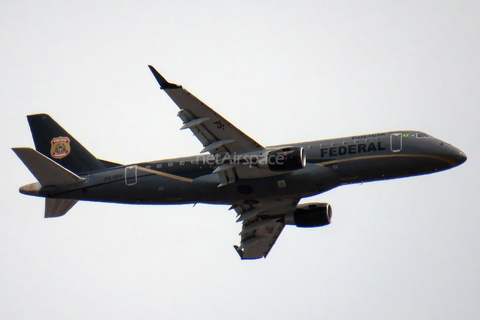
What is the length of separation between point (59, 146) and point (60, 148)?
18cm

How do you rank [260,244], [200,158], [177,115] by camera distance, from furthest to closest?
[260,244] < [200,158] < [177,115]

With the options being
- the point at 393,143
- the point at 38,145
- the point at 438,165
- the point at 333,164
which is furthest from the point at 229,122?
the point at 38,145

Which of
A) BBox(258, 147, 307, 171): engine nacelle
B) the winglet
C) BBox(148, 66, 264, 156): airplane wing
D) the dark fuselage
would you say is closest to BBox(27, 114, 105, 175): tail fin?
the dark fuselage

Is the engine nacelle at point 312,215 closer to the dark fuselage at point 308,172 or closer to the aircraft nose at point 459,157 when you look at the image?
the dark fuselage at point 308,172

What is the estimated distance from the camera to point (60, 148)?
173 feet

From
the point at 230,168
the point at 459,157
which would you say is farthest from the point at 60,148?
the point at 459,157

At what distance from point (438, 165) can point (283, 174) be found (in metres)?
9.66

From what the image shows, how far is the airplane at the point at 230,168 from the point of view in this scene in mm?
44406

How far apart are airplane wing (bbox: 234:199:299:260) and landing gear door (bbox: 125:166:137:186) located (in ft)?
24.9

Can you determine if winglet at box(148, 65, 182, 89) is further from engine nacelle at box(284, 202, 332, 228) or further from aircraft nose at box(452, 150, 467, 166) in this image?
aircraft nose at box(452, 150, 467, 166)

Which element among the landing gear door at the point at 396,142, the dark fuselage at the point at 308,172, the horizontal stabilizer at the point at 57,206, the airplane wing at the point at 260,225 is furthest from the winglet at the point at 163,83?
the horizontal stabilizer at the point at 57,206

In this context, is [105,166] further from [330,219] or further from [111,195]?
[330,219]

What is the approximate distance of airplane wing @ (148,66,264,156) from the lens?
42.5 meters

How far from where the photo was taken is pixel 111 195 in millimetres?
49688
